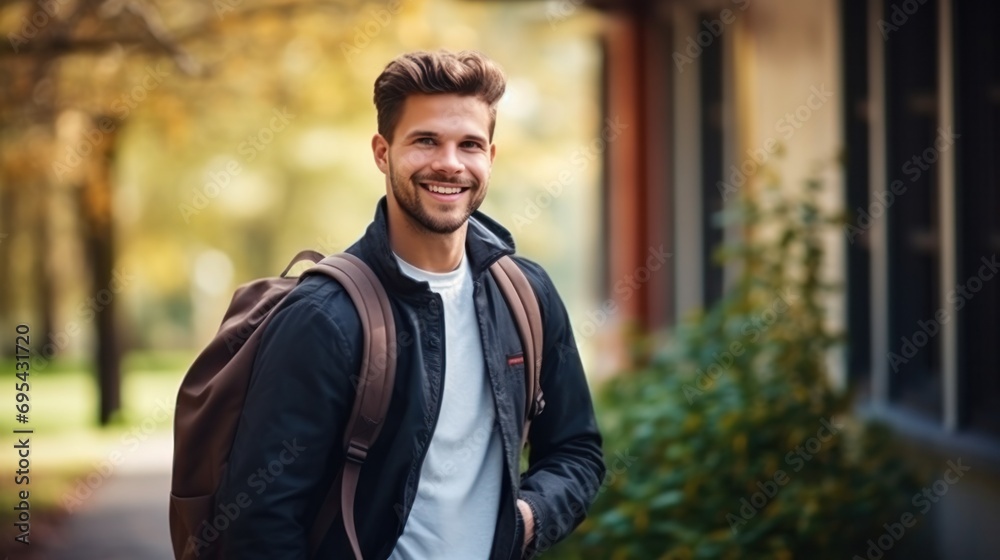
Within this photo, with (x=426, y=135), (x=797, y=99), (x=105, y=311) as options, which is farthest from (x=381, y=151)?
(x=105, y=311)

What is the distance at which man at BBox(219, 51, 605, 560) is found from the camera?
103 inches

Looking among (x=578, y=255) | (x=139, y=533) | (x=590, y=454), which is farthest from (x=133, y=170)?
(x=578, y=255)

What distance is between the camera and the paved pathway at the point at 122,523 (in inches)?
338

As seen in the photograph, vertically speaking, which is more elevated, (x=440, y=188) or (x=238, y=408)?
(x=440, y=188)

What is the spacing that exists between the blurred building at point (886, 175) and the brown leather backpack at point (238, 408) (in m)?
3.84

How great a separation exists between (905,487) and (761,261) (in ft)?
4.86

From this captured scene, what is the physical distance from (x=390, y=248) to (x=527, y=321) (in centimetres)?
39

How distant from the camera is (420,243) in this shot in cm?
292

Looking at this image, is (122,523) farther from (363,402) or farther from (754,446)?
(363,402)

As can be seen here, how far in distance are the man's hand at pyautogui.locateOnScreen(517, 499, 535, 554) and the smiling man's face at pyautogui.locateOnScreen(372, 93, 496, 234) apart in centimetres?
66

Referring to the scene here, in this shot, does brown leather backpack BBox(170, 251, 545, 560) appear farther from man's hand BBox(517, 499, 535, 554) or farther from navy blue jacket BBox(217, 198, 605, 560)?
man's hand BBox(517, 499, 535, 554)

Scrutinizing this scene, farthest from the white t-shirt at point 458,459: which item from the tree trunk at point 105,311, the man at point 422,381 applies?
the tree trunk at point 105,311

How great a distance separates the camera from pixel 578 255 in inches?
2030

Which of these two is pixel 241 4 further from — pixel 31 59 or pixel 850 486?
pixel 850 486
